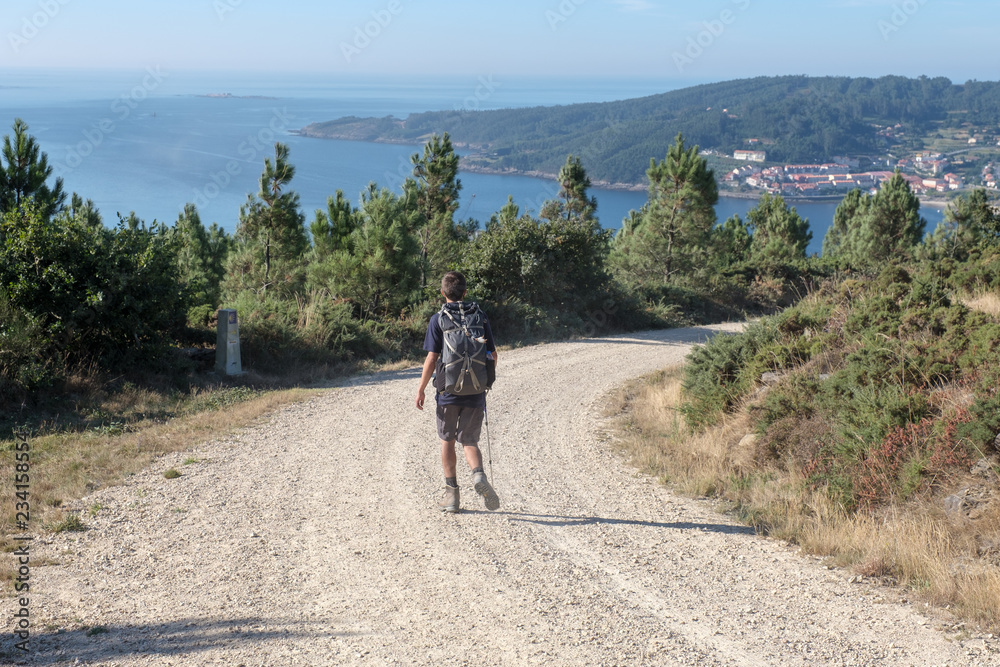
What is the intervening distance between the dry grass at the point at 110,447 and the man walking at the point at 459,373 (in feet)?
9.86

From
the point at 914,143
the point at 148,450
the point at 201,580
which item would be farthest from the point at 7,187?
the point at 914,143

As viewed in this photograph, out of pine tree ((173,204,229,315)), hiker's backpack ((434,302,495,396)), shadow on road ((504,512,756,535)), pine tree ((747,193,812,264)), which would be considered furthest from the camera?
pine tree ((747,193,812,264))

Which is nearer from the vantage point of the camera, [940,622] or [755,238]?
[940,622]

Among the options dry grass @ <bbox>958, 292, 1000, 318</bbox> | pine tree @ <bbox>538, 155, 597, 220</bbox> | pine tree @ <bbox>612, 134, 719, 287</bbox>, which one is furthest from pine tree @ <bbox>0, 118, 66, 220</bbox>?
pine tree @ <bbox>538, 155, 597, 220</bbox>

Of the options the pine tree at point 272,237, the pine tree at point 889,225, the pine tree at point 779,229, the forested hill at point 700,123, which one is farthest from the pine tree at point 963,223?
the forested hill at point 700,123

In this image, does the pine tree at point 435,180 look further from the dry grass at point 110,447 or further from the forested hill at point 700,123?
the forested hill at point 700,123

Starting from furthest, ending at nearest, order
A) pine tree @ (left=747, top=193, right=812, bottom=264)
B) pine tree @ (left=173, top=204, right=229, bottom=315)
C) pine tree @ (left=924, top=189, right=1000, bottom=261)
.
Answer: pine tree @ (left=747, top=193, right=812, bottom=264), pine tree @ (left=173, top=204, right=229, bottom=315), pine tree @ (left=924, top=189, right=1000, bottom=261)

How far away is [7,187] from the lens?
13883 millimetres

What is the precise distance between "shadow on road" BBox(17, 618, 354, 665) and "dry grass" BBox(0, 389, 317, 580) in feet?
3.70

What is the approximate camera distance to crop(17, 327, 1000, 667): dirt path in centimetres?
393

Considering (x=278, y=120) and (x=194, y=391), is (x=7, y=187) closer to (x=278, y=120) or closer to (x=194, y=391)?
(x=194, y=391)

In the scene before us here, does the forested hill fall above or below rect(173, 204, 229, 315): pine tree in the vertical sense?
above

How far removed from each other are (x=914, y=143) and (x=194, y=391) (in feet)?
388

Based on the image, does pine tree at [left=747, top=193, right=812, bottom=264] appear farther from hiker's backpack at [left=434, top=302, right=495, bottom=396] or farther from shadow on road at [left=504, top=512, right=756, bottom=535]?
hiker's backpack at [left=434, top=302, right=495, bottom=396]
